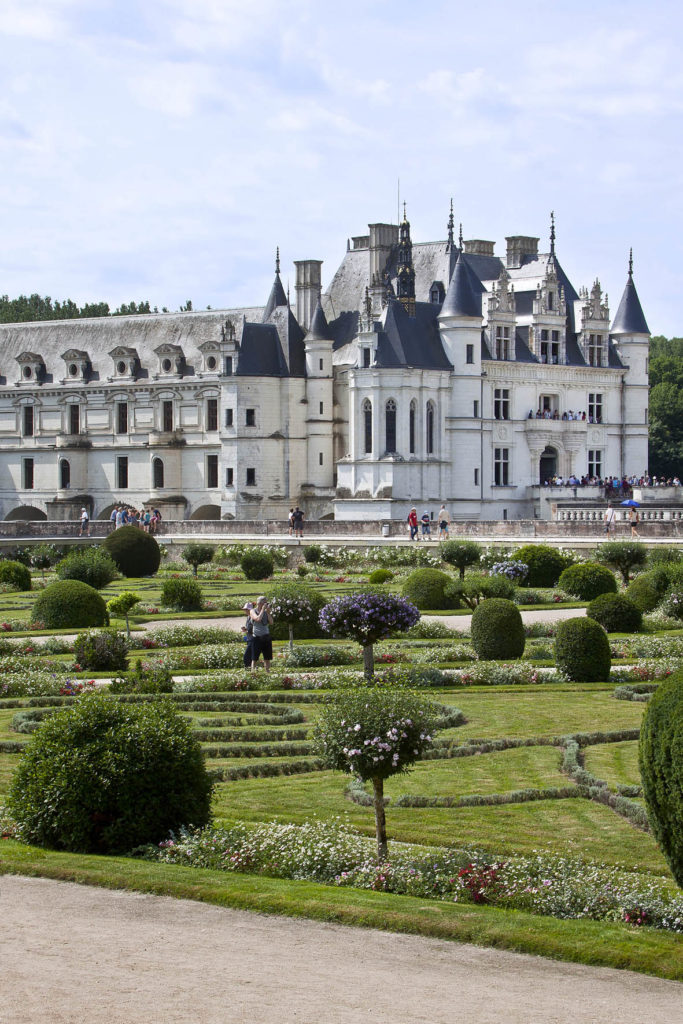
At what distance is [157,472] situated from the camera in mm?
69812

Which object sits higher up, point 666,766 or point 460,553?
point 460,553

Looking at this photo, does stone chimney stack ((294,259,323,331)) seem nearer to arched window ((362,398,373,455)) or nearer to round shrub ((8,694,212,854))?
arched window ((362,398,373,455))

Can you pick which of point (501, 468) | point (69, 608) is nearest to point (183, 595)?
point (69, 608)

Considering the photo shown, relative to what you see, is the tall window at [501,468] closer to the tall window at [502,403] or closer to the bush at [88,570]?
the tall window at [502,403]

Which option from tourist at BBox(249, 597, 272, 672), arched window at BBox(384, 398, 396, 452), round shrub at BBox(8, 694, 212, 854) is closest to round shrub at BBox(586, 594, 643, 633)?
tourist at BBox(249, 597, 272, 672)

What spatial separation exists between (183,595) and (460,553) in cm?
839

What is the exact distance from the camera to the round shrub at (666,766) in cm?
902

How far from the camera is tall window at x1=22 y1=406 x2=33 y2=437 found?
74.1 m

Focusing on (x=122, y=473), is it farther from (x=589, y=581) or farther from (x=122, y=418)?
(x=589, y=581)

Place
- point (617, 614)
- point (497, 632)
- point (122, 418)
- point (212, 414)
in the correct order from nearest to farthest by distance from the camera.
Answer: point (497, 632) < point (617, 614) < point (212, 414) < point (122, 418)

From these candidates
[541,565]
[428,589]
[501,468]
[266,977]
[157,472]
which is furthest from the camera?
[157,472]

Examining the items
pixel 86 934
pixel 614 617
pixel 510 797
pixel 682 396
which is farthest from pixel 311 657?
pixel 682 396

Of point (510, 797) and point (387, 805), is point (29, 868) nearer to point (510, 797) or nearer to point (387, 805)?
point (387, 805)

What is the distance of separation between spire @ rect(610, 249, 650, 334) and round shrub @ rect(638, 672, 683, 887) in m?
61.2
